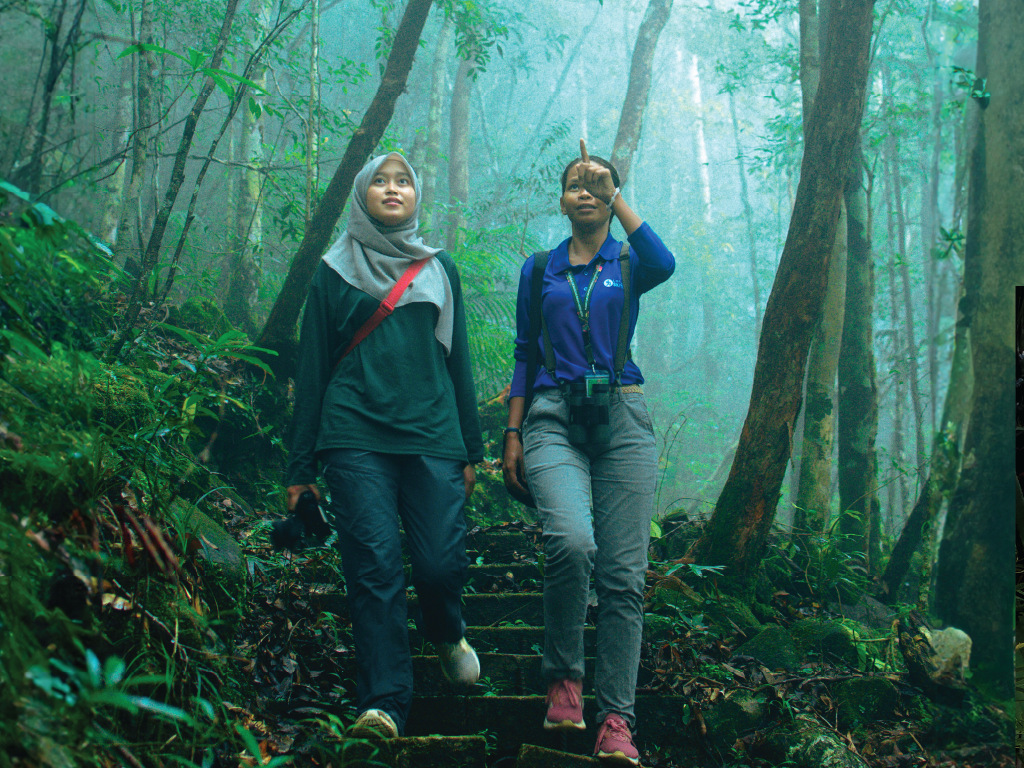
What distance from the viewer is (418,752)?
2.19 m

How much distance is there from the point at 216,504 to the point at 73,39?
2.52 meters

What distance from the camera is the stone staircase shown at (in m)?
2.23

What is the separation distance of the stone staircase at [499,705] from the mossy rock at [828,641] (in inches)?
41.3

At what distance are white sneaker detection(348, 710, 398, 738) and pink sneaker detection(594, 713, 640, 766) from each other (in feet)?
2.20

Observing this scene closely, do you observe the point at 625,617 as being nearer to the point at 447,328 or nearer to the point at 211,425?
the point at 447,328

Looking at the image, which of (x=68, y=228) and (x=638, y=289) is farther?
(x=638, y=289)

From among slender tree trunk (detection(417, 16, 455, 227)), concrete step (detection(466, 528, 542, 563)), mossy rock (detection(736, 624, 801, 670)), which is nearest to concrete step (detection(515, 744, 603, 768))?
mossy rock (detection(736, 624, 801, 670))

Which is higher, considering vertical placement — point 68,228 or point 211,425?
point 68,228

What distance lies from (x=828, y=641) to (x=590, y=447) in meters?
1.81

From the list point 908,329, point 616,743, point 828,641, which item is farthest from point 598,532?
point 908,329

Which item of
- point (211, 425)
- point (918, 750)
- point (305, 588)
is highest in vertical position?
point (211, 425)

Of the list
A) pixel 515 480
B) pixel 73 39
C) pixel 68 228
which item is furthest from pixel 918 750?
pixel 73 39

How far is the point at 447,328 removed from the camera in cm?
302

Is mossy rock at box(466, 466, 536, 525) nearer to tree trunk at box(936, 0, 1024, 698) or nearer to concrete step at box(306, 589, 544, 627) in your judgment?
concrete step at box(306, 589, 544, 627)
